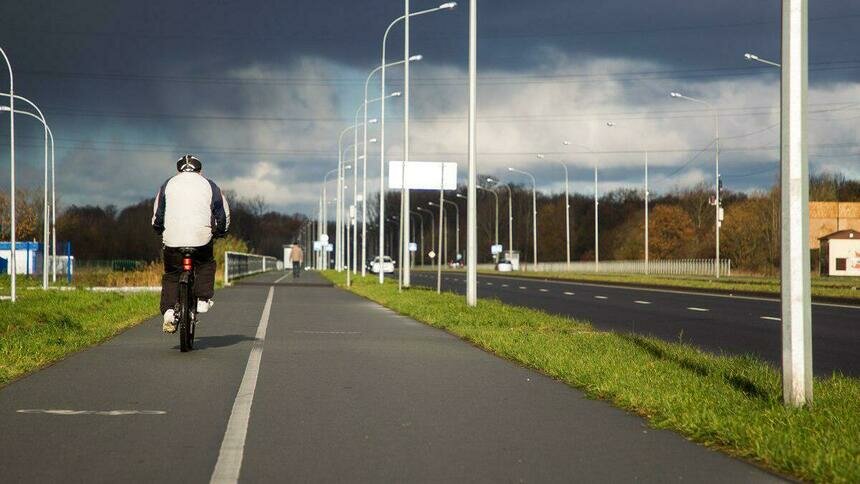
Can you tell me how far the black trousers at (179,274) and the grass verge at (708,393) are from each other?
343 centimetres

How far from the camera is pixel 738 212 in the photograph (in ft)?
293

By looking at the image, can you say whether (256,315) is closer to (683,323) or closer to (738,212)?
(683,323)

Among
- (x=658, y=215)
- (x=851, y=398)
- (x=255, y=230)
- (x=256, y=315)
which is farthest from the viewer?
(x=255, y=230)

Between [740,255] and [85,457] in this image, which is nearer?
[85,457]

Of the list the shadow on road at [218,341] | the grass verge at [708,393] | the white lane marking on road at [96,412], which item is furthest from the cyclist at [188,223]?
the white lane marking on road at [96,412]

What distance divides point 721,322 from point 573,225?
125601 mm

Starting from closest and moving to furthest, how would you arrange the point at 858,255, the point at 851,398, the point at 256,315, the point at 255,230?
1. the point at 851,398
2. the point at 256,315
3. the point at 858,255
4. the point at 255,230

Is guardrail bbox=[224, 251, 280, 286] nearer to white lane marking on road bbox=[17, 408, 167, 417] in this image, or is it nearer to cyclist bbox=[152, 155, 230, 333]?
cyclist bbox=[152, 155, 230, 333]

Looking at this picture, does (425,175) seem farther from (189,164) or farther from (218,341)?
(189,164)

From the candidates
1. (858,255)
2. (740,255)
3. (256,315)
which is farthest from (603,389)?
(740,255)

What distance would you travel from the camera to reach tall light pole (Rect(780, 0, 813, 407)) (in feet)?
26.5

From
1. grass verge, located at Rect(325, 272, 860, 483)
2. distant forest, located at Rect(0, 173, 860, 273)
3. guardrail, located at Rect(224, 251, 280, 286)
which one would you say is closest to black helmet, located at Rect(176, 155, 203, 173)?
grass verge, located at Rect(325, 272, 860, 483)

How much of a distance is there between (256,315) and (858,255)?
171 ft

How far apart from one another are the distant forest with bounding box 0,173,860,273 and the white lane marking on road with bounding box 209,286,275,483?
4649 centimetres
